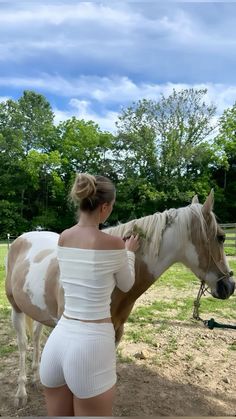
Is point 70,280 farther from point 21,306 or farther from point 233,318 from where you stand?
point 233,318

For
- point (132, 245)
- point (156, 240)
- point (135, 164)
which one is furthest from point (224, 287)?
point (135, 164)

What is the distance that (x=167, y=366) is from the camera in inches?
149

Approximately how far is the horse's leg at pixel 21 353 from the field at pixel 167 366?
0.08 metres

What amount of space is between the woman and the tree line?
24210 millimetres

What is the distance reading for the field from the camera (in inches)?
120

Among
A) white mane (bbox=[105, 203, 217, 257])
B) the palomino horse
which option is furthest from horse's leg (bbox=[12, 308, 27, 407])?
white mane (bbox=[105, 203, 217, 257])

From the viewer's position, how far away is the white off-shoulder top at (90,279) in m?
1.48

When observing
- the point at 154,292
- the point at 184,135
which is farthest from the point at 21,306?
the point at 184,135

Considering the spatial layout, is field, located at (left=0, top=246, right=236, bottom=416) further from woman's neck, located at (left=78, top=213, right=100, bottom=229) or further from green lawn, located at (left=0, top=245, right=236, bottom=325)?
woman's neck, located at (left=78, top=213, right=100, bottom=229)

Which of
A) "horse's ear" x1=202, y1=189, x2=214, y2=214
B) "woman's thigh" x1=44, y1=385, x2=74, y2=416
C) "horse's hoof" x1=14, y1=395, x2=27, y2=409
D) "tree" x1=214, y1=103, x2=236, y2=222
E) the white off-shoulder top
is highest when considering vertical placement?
"tree" x1=214, y1=103, x2=236, y2=222

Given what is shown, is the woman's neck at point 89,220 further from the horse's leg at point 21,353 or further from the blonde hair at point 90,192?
the horse's leg at point 21,353

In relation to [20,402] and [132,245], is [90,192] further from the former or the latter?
[20,402]

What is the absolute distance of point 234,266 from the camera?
958cm

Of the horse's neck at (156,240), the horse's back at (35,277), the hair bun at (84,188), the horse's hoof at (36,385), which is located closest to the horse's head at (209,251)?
the horse's neck at (156,240)
